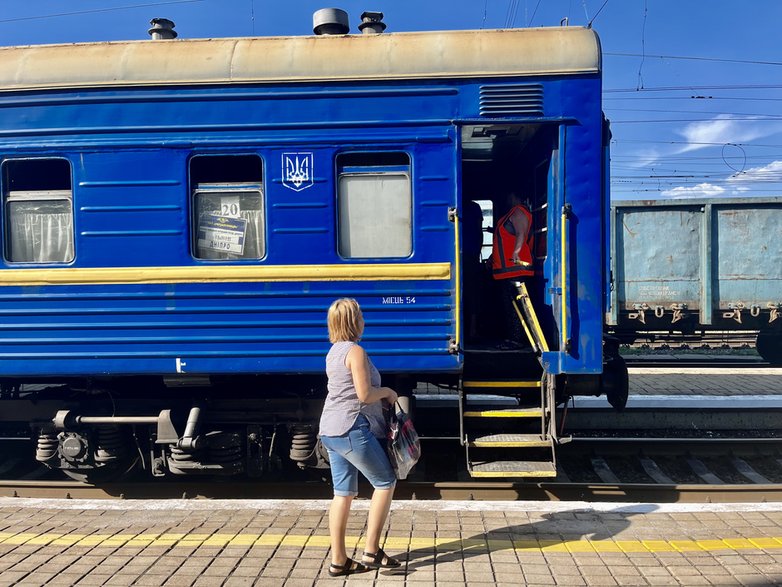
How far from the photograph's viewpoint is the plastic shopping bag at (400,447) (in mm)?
3338

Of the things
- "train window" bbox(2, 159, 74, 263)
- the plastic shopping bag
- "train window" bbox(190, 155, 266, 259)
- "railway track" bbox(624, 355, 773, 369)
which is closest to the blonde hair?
the plastic shopping bag

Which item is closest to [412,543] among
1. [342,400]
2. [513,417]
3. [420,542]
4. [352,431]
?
[420,542]

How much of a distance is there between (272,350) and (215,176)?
1.55m

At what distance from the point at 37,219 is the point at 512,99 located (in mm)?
4124

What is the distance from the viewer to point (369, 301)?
464 centimetres

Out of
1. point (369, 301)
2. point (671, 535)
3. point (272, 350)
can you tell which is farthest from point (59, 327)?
point (671, 535)

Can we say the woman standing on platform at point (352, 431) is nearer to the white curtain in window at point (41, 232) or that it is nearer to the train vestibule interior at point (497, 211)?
the train vestibule interior at point (497, 211)

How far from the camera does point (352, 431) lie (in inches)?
127

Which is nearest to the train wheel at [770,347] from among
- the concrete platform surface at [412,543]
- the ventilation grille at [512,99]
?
the concrete platform surface at [412,543]

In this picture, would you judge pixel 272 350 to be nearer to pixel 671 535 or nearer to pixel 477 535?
pixel 477 535

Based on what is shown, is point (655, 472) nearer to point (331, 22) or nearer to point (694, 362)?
point (331, 22)

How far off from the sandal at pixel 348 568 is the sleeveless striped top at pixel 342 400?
765 millimetres

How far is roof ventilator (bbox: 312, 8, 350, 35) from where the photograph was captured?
5.05m

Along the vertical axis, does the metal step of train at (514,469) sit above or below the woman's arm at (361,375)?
below
